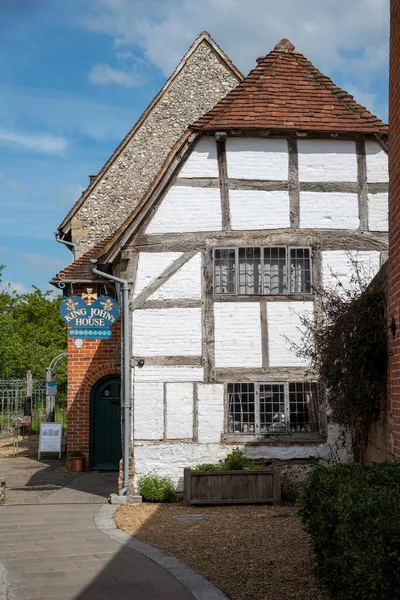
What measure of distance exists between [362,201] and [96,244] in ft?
26.3

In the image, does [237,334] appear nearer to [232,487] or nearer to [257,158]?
[232,487]

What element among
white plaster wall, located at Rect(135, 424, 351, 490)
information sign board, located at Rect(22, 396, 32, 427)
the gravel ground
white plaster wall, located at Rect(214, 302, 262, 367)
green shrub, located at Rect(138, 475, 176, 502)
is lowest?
the gravel ground

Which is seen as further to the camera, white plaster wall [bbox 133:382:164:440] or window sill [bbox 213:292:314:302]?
window sill [bbox 213:292:314:302]

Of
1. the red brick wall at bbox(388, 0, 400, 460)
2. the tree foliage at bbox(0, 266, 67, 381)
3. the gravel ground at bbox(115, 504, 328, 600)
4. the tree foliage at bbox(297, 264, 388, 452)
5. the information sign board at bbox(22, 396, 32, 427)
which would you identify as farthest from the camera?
the tree foliage at bbox(0, 266, 67, 381)

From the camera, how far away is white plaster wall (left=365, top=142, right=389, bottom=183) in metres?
13.5

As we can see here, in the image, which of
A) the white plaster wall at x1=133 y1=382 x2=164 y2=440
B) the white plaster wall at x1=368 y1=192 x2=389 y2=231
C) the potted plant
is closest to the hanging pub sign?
the white plaster wall at x1=133 y1=382 x2=164 y2=440

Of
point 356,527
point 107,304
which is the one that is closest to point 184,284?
point 107,304

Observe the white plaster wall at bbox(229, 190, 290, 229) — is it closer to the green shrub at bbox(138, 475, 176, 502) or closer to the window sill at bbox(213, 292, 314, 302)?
the window sill at bbox(213, 292, 314, 302)

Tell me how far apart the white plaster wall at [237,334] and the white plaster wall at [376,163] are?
3.22m

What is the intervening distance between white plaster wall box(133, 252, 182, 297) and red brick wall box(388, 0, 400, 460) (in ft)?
19.8

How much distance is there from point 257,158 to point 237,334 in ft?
10.8

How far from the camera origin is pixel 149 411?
13.1 metres

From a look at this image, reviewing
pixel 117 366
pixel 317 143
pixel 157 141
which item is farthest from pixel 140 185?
pixel 317 143

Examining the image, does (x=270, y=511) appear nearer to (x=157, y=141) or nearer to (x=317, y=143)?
(x=317, y=143)
